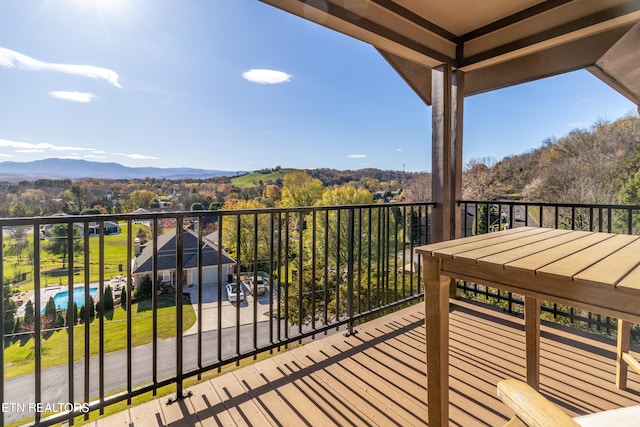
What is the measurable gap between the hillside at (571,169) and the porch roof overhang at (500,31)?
29.8ft

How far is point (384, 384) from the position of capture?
1.74 metres

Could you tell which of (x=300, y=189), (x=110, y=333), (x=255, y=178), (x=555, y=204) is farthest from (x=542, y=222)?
(x=300, y=189)

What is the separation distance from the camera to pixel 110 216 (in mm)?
1418

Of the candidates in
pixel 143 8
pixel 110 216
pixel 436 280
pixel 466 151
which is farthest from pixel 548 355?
pixel 143 8

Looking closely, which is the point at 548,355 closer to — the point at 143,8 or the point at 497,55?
the point at 497,55

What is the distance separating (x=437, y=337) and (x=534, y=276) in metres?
0.45

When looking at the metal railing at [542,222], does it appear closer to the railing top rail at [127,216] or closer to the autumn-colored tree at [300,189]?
the railing top rail at [127,216]

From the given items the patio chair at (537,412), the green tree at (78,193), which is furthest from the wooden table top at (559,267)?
the green tree at (78,193)

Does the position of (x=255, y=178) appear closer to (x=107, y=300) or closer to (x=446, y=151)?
(x=446, y=151)

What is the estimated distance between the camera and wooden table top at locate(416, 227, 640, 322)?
2.65 feet

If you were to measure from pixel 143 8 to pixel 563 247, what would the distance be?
10296mm

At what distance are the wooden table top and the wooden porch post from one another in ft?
5.09

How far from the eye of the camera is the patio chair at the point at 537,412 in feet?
1.84

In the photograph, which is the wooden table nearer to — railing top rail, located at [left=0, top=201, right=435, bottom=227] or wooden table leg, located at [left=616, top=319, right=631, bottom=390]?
wooden table leg, located at [left=616, top=319, right=631, bottom=390]
